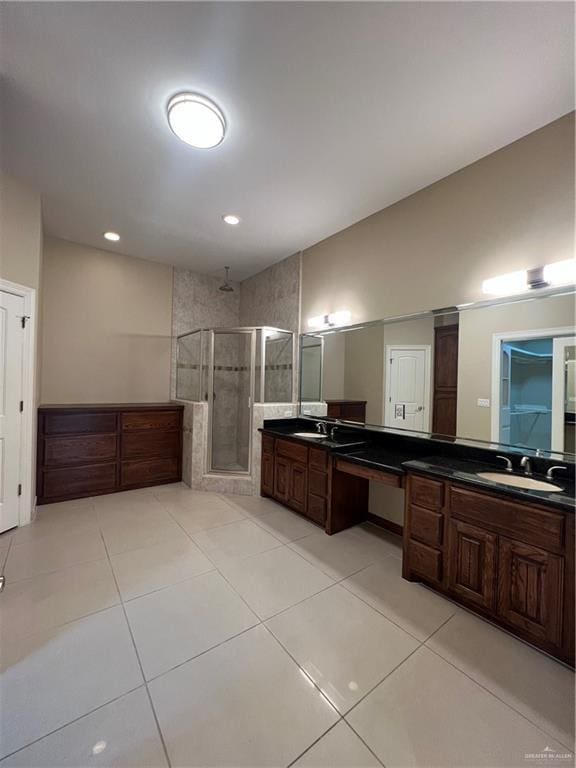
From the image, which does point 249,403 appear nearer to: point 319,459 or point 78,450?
point 319,459

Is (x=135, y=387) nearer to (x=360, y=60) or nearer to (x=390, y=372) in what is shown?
(x=390, y=372)

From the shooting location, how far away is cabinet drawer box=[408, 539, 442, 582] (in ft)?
6.19

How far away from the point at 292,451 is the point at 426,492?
1393mm

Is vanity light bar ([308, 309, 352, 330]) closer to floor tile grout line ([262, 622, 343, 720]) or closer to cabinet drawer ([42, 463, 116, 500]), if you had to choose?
floor tile grout line ([262, 622, 343, 720])

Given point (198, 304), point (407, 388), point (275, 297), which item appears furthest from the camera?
point (198, 304)

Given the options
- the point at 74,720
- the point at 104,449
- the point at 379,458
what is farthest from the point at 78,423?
the point at 379,458

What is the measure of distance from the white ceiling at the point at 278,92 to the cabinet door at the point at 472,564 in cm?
242

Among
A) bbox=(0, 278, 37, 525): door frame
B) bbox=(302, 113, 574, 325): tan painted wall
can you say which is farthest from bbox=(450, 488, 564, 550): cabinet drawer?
bbox=(0, 278, 37, 525): door frame

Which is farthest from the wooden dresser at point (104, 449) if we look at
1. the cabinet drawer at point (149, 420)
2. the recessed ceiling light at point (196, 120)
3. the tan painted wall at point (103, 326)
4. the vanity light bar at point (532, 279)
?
the vanity light bar at point (532, 279)

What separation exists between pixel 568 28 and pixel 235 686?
3231 mm

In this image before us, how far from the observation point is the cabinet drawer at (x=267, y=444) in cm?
337

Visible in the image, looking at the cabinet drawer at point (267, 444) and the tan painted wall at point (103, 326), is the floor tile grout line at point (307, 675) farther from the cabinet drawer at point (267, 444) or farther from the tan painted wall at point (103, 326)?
the tan painted wall at point (103, 326)

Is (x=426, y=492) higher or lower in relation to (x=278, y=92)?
lower

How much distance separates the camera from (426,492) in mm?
1948
